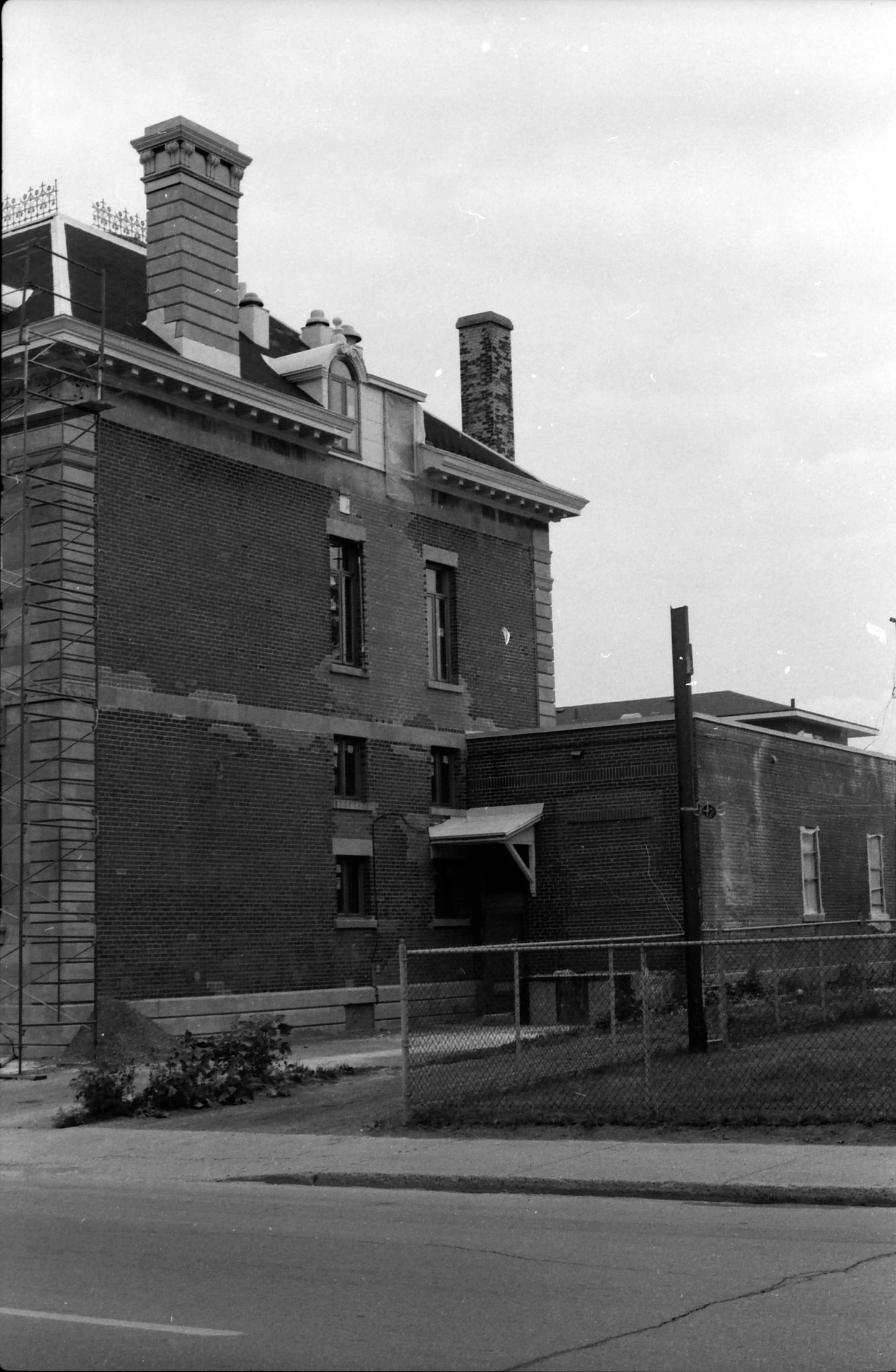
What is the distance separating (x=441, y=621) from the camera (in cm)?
3206

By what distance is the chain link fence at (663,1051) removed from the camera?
1501cm

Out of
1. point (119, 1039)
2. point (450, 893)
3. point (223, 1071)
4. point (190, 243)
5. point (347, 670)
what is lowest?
point (223, 1071)

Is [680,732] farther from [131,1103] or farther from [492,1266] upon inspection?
[492,1266]

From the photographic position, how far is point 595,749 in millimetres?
30172

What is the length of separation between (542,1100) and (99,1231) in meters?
5.94

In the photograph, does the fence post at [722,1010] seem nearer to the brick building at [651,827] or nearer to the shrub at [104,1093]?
the shrub at [104,1093]

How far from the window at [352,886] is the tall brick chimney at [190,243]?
28.6 ft

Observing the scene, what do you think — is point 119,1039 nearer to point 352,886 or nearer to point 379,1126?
point 352,886

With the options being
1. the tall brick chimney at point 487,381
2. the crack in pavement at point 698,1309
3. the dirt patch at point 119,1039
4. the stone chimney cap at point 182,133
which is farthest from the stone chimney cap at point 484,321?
the crack in pavement at point 698,1309

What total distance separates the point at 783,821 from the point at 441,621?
26.0 ft

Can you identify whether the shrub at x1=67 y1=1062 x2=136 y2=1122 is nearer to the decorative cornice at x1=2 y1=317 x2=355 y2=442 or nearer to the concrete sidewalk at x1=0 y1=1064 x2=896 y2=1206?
the concrete sidewalk at x1=0 y1=1064 x2=896 y2=1206


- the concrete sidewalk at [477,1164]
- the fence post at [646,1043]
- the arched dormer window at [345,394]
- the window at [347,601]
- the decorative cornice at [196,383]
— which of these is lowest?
the concrete sidewalk at [477,1164]

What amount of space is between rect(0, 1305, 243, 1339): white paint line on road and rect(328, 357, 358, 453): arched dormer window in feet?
73.7

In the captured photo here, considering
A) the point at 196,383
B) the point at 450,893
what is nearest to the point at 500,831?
the point at 450,893
